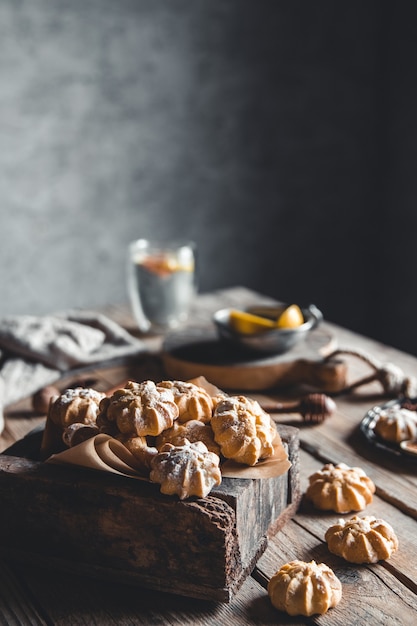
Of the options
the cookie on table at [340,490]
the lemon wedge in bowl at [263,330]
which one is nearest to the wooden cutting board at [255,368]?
the lemon wedge in bowl at [263,330]

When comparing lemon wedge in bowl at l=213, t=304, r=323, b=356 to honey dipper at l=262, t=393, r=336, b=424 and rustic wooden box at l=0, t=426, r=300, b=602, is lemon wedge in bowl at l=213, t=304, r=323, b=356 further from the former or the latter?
rustic wooden box at l=0, t=426, r=300, b=602

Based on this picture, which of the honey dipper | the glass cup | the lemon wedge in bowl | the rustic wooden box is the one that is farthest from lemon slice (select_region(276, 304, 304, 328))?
the rustic wooden box

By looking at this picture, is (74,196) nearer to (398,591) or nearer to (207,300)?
(207,300)

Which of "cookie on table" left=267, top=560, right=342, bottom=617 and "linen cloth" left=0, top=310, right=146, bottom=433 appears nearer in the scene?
"cookie on table" left=267, top=560, right=342, bottom=617

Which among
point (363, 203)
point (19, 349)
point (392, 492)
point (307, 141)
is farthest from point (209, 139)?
point (392, 492)

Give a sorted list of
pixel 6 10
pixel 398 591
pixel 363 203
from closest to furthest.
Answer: pixel 398 591, pixel 6 10, pixel 363 203

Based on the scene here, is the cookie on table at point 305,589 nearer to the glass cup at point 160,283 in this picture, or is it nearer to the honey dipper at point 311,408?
the honey dipper at point 311,408
